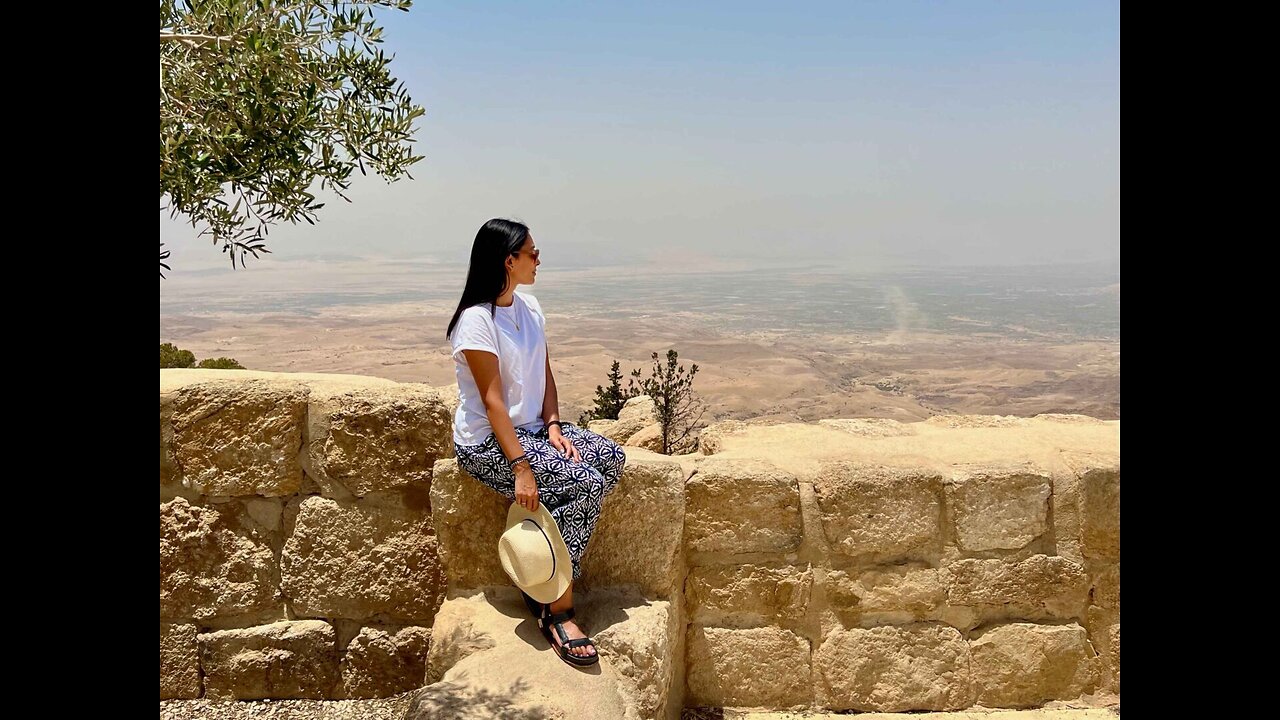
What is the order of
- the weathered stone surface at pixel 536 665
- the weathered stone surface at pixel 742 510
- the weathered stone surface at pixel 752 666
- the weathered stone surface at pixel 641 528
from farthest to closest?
the weathered stone surface at pixel 752 666 < the weathered stone surface at pixel 742 510 < the weathered stone surface at pixel 641 528 < the weathered stone surface at pixel 536 665

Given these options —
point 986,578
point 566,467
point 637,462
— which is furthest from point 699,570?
point 986,578

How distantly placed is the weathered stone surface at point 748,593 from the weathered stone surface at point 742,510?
0.10 meters

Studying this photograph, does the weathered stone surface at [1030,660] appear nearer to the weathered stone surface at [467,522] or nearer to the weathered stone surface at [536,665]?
the weathered stone surface at [536,665]

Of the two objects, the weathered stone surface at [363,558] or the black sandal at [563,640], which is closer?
the black sandal at [563,640]

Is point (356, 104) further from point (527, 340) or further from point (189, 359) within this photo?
point (189, 359)

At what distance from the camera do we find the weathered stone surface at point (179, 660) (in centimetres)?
392

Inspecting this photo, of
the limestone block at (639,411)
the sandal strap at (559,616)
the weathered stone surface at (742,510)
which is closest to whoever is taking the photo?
the sandal strap at (559,616)

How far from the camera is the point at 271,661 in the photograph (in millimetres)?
3949

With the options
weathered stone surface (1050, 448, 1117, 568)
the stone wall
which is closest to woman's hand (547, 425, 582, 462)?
the stone wall

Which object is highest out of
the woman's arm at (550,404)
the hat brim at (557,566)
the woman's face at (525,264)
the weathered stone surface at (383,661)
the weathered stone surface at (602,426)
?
the woman's face at (525,264)

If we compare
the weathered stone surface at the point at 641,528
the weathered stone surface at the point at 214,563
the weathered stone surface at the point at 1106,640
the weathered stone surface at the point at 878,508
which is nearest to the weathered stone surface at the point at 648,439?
the weathered stone surface at the point at 641,528

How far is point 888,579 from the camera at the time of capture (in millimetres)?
3848

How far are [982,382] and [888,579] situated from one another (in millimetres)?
24680

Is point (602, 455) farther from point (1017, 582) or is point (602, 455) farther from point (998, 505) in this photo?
point (1017, 582)
